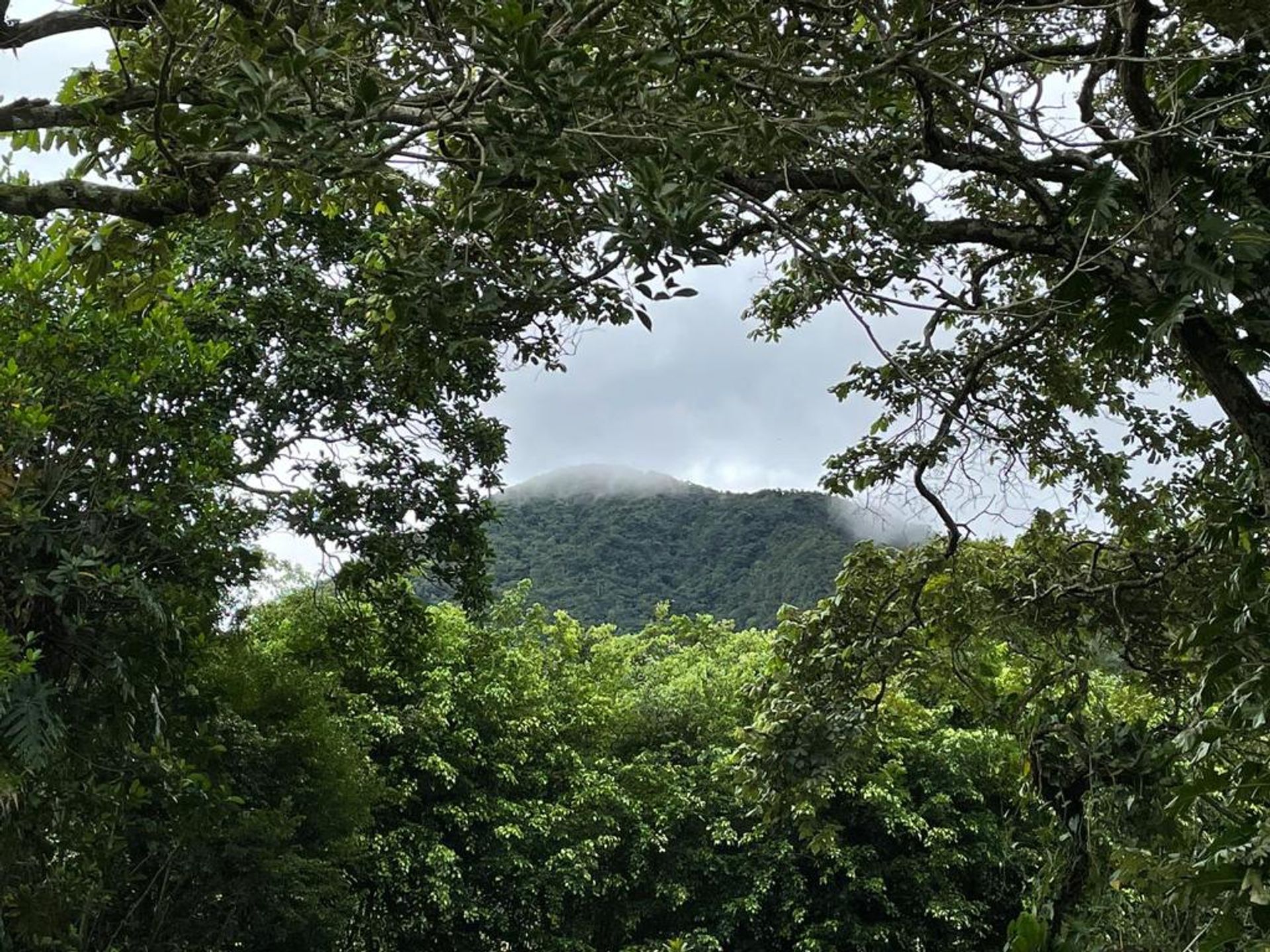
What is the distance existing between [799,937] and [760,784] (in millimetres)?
7725

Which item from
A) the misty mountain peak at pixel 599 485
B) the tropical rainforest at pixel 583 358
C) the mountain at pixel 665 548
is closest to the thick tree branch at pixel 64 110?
the tropical rainforest at pixel 583 358

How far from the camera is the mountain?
1773 cm

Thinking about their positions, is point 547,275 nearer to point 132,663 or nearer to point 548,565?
point 132,663

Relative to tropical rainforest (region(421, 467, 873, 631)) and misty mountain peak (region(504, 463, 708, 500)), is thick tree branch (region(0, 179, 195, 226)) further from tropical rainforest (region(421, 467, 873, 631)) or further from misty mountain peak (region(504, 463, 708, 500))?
misty mountain peak (region(504, 463, 708, 500))

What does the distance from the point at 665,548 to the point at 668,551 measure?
0.08m

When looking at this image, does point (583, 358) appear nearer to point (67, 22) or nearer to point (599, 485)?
point (67, 22)

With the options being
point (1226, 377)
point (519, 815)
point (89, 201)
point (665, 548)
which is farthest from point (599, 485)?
point (89, 201)

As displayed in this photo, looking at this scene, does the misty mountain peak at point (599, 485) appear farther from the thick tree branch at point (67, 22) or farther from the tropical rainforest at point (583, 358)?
the thick tree branch at point (67, 22)

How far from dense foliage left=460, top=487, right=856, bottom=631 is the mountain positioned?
2cm

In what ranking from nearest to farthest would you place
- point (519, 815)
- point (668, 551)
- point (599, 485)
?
point (519, 815)
point (668, 551)
point (599, 485)

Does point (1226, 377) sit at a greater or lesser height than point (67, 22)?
lesser

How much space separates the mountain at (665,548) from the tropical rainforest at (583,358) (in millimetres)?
10005

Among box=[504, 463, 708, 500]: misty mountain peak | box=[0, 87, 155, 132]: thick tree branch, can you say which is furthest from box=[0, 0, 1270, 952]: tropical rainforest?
box=[504, 463, 708, 500]: misty mountain peak

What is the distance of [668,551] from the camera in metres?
20.0
